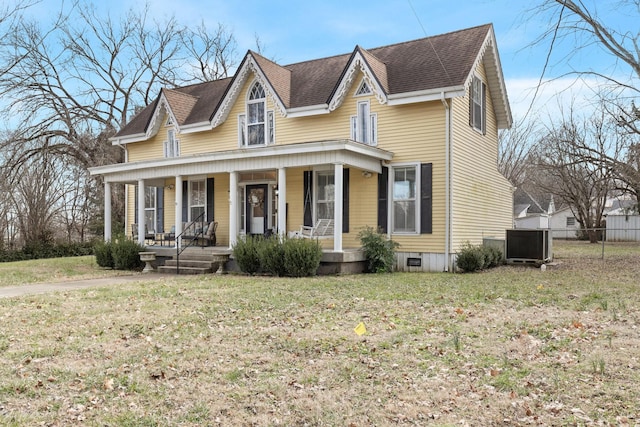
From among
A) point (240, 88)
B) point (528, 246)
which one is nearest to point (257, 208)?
point (240, 88)

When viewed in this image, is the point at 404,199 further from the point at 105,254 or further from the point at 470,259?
the point at 105,254

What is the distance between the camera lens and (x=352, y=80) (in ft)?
52.6

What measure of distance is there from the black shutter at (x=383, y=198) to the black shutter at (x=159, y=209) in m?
9.73

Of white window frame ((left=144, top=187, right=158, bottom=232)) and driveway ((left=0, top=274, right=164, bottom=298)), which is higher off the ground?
white window frame ((left=144, top=187, right=158, bottom=232))

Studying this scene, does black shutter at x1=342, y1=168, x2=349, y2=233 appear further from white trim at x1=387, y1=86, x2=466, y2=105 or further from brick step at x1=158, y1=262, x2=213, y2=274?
brick step at x1=158, y1=262, x2=213, y2=274

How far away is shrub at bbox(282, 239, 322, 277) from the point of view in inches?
524

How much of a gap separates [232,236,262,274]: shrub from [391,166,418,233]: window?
428 cm

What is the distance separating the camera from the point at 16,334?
22.0ft

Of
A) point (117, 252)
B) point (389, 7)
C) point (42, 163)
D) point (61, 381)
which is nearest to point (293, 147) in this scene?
point (117, 252)

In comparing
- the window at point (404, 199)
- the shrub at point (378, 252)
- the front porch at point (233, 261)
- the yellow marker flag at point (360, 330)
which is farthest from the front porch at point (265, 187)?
the yellow marker flag at point (360, 330)

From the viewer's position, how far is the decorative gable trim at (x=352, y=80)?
15305mm

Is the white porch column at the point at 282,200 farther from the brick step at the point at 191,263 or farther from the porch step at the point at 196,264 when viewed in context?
the brick step at the point at 191,263

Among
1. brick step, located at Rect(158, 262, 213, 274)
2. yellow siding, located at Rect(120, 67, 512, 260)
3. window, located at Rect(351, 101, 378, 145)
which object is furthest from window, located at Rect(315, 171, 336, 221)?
brick step, located at Rect(158, 262, 213, 274)

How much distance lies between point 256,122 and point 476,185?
26.1 ft
